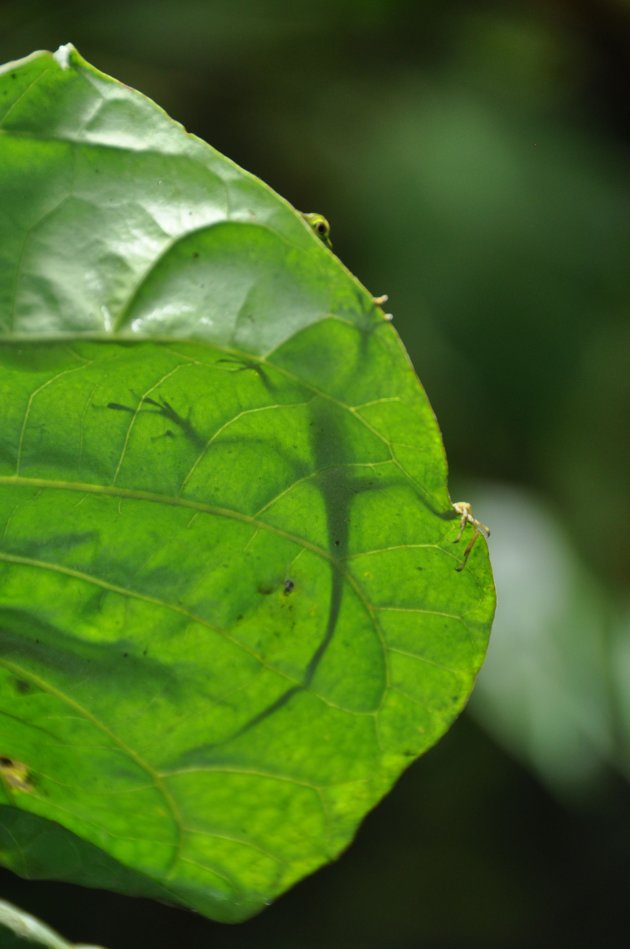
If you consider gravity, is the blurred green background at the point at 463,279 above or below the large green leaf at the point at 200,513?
below

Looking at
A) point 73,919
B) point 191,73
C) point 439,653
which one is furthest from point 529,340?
point 439,653

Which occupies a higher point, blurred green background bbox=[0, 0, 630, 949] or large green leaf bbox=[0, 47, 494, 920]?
large green leaf bbox=[0, 47, 494, 920]

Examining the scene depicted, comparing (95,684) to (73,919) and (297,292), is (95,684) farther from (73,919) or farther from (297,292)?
(73,919)

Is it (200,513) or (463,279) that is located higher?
(200,513)

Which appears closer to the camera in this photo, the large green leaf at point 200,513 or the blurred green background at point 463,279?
the large green leaf at point 200,513

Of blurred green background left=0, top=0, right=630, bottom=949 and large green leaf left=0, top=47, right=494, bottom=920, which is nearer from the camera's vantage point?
large green leaf left=0, top=47, right=494, bottom=920
